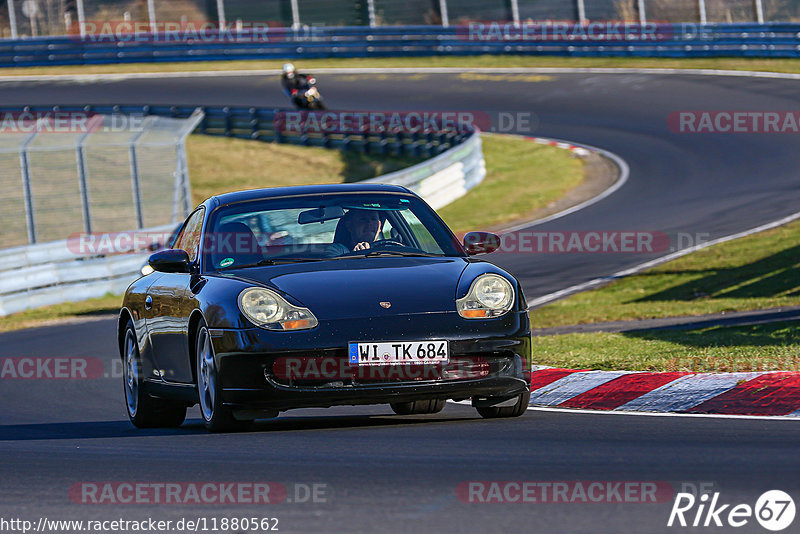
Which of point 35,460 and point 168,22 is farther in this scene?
point 168,22

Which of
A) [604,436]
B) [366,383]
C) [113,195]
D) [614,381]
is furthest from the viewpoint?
[113,195]

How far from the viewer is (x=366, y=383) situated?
22.0ft

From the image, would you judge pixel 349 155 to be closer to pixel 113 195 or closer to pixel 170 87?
pixel 113 195

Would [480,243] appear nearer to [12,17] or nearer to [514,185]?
[514,185]

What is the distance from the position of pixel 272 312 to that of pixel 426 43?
1509 inches

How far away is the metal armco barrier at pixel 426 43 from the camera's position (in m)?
37.4

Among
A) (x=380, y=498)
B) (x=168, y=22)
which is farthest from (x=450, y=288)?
(x=168, y=22)

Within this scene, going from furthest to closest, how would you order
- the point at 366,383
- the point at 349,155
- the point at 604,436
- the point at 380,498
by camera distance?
the point at 349,155, the point at 366,383, the point at 604,436, the point at 380,498

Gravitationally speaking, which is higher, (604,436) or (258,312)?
(258,312)

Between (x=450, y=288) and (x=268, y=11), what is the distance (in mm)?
41256

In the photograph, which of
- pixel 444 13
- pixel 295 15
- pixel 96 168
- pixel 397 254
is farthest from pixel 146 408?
pixel 295 15

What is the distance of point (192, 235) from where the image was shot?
27.2ft

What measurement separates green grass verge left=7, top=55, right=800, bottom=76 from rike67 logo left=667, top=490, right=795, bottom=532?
31774mm

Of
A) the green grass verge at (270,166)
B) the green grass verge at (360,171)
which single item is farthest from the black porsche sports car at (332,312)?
the green grass verge at (270,166)
